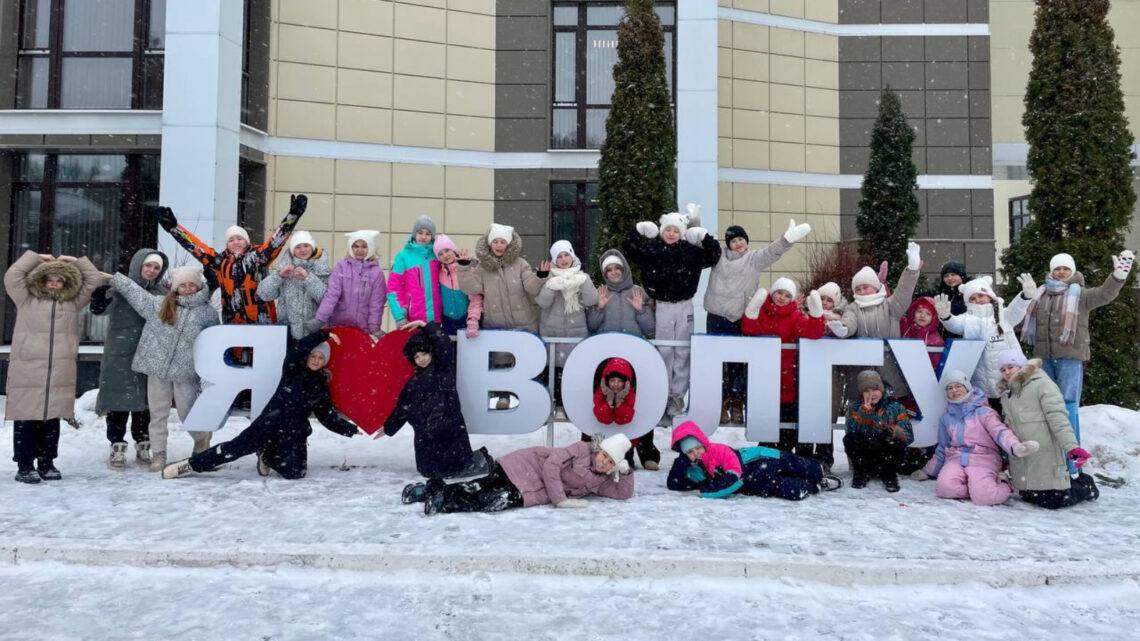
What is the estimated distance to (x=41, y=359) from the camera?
655 cm

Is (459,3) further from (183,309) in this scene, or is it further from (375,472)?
(375,472)

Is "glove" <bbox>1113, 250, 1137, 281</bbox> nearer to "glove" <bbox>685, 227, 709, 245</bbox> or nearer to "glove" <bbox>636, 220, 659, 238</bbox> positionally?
"glove" <bbox>685, 227, 709, 245</bbox>

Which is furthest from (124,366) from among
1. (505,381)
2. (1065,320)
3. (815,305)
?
(1065,320)

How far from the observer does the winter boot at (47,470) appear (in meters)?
6.57

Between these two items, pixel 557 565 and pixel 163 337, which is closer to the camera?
pixel 557 565

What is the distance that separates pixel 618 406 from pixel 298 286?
3192mm

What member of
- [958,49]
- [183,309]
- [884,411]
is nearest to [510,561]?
[884,411]

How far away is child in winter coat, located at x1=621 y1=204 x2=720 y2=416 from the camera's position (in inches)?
285

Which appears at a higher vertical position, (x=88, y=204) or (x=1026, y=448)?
(x=88, y=204)

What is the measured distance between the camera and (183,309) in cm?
714

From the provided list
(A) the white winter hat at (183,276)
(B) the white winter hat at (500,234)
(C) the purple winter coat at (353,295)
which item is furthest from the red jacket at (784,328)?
(A) the white winter hat at (183,276)

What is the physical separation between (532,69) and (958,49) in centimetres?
932

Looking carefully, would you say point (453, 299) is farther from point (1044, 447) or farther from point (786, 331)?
point (1044, 447)

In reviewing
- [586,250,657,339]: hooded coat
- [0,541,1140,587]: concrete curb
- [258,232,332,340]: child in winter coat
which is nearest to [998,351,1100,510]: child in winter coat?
[0,541,1140,587]: concrete curb
